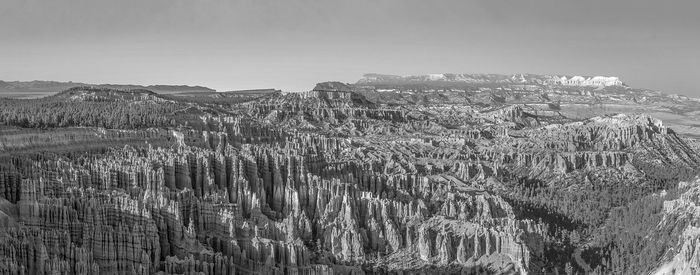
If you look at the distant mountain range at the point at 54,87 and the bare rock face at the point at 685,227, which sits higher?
the distant mountain range at the point at 54,87

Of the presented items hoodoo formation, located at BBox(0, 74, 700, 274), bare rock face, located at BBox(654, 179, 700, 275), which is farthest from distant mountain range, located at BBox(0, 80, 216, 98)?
bare rock face, located at BBox(654, 179, 700, 275)

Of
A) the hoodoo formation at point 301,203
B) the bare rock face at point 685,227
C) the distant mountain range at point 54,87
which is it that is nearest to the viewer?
the hoodoo formation at point 301,203

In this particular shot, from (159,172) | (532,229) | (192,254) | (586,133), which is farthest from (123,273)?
(586,133)

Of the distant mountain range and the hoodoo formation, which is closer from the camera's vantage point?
the hoodoo formation

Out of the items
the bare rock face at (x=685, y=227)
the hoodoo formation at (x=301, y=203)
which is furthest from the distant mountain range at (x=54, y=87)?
the bare rock face at (x=685, y=227)

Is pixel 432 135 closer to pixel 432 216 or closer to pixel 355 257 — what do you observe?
pixel 432 216

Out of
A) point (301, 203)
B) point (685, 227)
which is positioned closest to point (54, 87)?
point (301, 203)

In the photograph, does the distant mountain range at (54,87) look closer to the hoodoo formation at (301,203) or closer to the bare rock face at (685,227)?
the hoodoo formation at (301,203)

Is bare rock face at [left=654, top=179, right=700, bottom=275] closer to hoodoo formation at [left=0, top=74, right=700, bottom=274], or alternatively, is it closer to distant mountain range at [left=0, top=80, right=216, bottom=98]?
hoodoo formation at [left=0, top=74, right=700, bottom=274]
